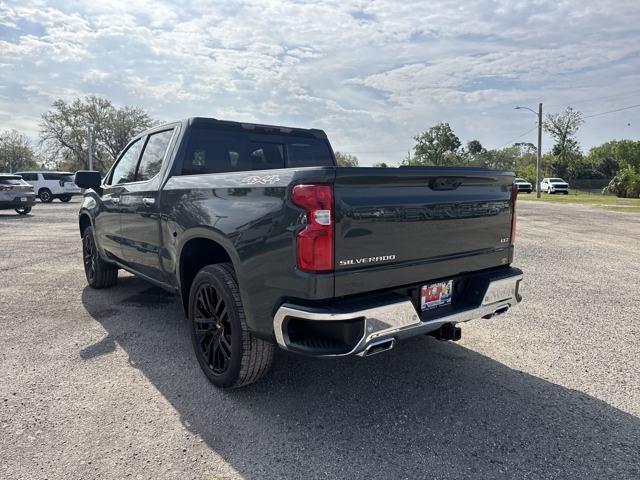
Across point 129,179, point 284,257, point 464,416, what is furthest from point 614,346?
point 129,179

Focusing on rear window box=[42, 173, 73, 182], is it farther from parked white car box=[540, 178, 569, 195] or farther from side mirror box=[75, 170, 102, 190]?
parked white car box=[540, 178, 569, 195]

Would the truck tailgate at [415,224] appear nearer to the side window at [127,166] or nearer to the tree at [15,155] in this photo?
the side window at [127,166]

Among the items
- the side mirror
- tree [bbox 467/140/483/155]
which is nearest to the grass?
the side mirror

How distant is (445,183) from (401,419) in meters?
1.54

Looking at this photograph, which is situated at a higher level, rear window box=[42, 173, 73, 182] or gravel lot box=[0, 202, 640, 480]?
rear window box=[42, 173, 73, 182]

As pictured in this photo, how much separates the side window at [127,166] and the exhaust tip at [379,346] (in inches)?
132

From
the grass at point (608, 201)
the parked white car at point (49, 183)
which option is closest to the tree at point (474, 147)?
the grass at point (608, 201)

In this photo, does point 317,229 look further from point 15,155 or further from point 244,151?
point 15,155

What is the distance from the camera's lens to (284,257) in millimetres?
2582

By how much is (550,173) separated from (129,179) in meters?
64.6

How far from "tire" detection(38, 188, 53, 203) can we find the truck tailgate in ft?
95.7

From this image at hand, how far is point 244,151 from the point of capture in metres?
4.34

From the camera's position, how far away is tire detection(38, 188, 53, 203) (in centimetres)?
2683

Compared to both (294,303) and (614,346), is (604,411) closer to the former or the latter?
(614,346)
